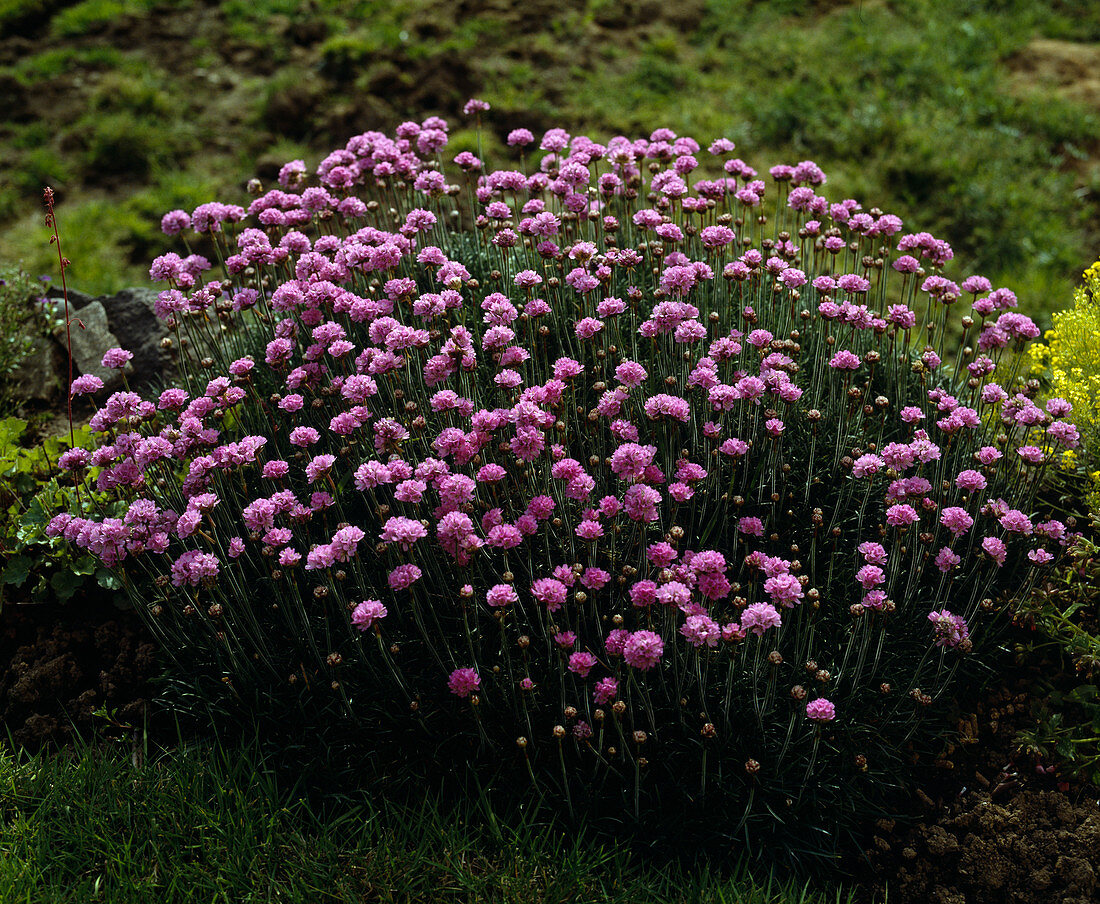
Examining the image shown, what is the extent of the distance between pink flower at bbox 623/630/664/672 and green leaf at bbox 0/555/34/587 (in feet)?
10.5

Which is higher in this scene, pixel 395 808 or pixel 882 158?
pixel 882 158

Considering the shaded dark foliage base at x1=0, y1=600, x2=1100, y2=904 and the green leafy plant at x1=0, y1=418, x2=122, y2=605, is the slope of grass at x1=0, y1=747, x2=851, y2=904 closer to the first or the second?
the shaded dark foliage base at x1=0, y1=600, x2=1100, y2=904

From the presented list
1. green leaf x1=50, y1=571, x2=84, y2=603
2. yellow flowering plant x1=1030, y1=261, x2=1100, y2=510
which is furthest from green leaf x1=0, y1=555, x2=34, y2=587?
yellow flowering plant x1=1030, y1=261, x2=1100, y2=510

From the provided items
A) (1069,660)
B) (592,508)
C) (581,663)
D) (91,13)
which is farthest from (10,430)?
(91,13)

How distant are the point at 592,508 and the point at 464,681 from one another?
930 millimetres

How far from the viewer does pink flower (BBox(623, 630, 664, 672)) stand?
9.57 ft

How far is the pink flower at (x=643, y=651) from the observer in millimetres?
2918

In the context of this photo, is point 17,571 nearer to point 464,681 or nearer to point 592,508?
point 464,681

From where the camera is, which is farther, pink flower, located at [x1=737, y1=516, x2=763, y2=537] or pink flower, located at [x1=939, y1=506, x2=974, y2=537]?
pink flower, located at [x1=737, y1=516, x2=763, y2=537]

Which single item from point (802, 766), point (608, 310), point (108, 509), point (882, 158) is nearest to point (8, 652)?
point (108, 509)

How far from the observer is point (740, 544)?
392 centimetres

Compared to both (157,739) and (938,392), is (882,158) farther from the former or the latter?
(157,739)

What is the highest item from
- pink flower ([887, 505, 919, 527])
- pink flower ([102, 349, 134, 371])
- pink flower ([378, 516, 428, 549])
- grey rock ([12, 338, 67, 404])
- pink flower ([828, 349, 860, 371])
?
pink flower ([828, 349, 860, 371])

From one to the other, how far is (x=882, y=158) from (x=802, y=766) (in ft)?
23.8
